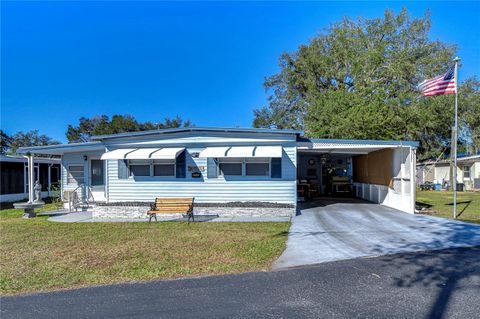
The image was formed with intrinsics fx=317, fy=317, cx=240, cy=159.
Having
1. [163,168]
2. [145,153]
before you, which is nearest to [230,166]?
[163,168]

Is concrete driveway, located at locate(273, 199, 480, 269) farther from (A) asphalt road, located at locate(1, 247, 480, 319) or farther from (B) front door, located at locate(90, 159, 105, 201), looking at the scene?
(B) front door, located at locate(90, 159, 105, 201)

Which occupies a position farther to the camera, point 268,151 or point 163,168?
point 163,168

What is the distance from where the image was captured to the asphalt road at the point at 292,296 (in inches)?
146

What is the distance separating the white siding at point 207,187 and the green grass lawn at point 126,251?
204 cm

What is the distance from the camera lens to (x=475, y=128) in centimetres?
2541

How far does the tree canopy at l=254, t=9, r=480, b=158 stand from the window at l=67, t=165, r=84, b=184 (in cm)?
1508

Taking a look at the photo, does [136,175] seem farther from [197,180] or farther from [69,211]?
[69,211]

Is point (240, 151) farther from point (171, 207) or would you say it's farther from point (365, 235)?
point (365, 235)

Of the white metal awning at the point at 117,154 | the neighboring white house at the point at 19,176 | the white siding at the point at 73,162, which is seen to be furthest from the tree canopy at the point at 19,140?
the white metal awning at the point at 117,154

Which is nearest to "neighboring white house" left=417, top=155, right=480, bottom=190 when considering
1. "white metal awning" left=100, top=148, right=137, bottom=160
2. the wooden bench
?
the wooden bench

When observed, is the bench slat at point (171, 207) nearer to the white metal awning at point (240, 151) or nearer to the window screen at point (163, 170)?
the window screen at point (163, 170)

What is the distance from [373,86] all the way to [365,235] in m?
18.2

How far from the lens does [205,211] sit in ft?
37.9

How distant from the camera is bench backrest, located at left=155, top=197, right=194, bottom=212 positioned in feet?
34.2
